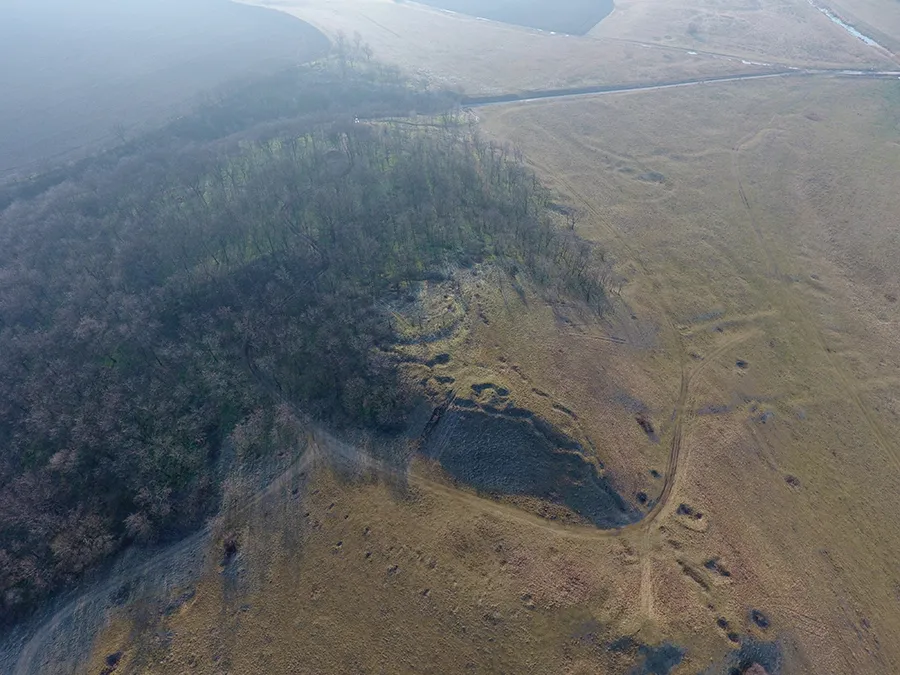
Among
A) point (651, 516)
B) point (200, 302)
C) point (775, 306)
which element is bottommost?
point (651, 516)

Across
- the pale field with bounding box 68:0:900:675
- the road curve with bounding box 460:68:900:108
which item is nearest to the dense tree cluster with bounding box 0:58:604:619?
the pale field with bounding box 68:0:900:675

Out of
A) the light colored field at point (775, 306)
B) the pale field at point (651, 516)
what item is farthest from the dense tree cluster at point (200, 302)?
the light colored field at point (775, 306)

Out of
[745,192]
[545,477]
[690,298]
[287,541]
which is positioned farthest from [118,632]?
[745,192]

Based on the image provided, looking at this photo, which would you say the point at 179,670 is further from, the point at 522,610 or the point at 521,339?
the point at 521,339

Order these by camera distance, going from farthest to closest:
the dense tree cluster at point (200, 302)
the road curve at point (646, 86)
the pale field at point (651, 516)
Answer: the road curve at point (646, 86)
the dense tree cluster at point (200, 302)
the pale field at point (651, 516)

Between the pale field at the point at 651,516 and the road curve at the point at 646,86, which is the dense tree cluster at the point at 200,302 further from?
the road curve at the point at 646,86

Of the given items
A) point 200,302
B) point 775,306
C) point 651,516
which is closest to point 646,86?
point 775,306

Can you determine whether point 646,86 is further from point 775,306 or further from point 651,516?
point 651,516

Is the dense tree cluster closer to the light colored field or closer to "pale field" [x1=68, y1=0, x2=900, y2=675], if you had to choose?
"pale field" [x1=68, y1=0, x2=900, y2=675]
